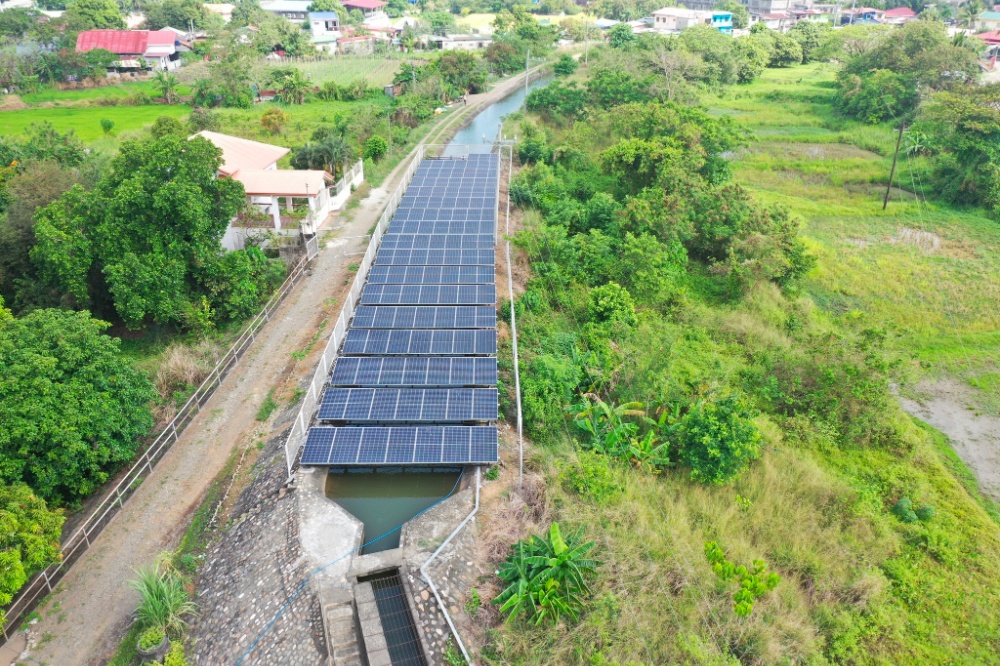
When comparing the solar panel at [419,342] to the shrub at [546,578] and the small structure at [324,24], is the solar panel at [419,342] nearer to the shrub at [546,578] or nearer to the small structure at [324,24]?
the shrub at [546,578]

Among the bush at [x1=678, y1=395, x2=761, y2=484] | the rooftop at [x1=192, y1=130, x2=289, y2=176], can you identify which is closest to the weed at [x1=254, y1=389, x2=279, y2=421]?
the bush at [x1=678, y1=395, x2=761, y2=484]

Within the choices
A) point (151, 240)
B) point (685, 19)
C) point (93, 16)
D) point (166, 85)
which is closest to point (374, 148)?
point (151, 240)

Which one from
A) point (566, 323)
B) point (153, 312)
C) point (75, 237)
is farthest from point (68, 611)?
point (566, 323)

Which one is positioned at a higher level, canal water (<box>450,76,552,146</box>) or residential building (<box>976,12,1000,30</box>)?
residential building (<box>976,12,1000,30</box>)

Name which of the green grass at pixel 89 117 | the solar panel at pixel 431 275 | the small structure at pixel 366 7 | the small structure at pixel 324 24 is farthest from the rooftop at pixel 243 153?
the small structure at pixel 366 7

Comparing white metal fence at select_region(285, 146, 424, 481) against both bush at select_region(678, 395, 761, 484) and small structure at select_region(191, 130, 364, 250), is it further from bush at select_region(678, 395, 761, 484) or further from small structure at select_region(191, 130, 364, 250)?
bush at select_region(678, 395, 761, 484)
